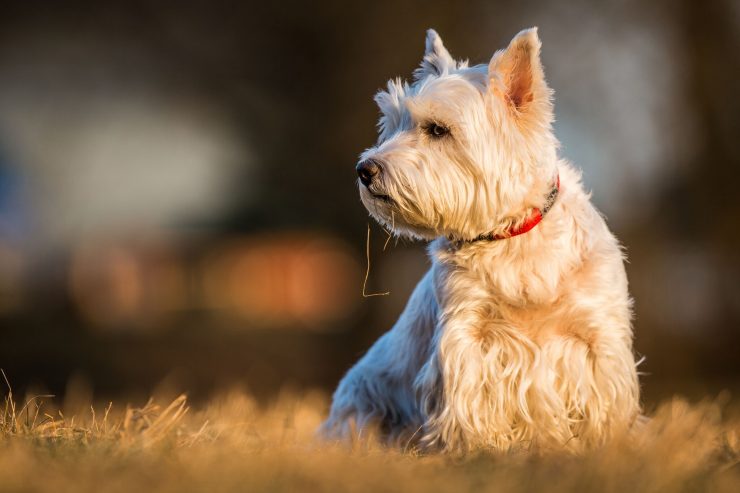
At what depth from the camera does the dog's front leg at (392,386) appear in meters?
4.84

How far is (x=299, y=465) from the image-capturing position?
2898mm

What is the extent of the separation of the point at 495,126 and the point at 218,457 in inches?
80.3

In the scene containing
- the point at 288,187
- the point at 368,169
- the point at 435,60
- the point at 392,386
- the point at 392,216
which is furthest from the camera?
the point at 288,187

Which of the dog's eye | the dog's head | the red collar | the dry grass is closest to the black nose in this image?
the dog's head

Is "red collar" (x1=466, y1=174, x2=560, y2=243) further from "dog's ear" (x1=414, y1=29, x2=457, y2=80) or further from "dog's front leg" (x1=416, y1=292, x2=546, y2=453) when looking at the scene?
"dog's ear" (x1=414, y1=29, x2=457, y2=80)

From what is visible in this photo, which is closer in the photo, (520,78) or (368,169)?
(368,169)

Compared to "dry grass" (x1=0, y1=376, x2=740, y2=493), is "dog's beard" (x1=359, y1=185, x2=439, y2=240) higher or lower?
higher

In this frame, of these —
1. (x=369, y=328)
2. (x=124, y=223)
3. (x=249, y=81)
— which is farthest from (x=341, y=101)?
(x=124, y=223)

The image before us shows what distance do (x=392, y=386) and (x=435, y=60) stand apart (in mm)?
1707

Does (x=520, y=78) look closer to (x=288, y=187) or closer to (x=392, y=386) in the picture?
(x=392, y=386)

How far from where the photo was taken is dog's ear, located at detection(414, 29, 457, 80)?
4.68 meters

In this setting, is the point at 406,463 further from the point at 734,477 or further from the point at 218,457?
the point at 734,477

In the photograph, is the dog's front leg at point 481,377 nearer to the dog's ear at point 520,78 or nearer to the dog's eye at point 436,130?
the dog's eye at point 436,130

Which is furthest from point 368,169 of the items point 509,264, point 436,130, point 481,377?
point 481,377
